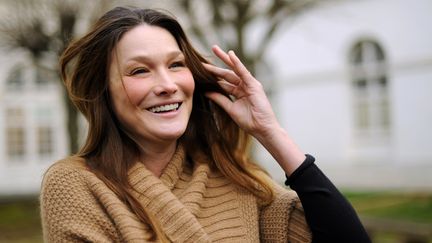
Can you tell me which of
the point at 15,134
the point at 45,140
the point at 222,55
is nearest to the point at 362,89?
the point at 45,140

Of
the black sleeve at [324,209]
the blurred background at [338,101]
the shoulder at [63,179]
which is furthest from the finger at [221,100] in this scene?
the blurred background at [338,101]

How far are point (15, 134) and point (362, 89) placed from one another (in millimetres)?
10197

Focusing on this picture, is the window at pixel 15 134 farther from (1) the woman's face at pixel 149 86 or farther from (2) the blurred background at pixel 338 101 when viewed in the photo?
(1) the woman's face at pixel 149 86

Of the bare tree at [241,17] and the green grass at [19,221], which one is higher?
the bare tree at [241,17]

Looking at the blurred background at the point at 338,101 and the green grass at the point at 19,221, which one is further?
the blurred background at the point at 338,101

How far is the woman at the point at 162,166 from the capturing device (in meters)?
2.00

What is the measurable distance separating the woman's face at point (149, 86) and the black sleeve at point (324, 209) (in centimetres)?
44

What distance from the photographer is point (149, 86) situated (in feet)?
6.77

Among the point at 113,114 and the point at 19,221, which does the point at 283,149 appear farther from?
the point at 19,221

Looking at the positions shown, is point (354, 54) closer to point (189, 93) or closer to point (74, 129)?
point (74, 129)

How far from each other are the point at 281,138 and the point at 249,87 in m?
0.23

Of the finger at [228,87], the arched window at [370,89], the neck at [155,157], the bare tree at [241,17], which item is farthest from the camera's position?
the arched window at [370,89]

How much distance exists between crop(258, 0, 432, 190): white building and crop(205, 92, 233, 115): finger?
13.0 m

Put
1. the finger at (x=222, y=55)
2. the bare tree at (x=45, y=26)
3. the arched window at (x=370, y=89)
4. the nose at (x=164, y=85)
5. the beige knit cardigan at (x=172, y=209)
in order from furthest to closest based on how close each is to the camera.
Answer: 1. the arched window at (x=370, y=89)
2. the bare tree at (x=45, y=26)
3. the finger at (x=222, y=55)
4. the nose at (x=164, y=85)
5. the beige knit cardigan at (x=172, y=209)
